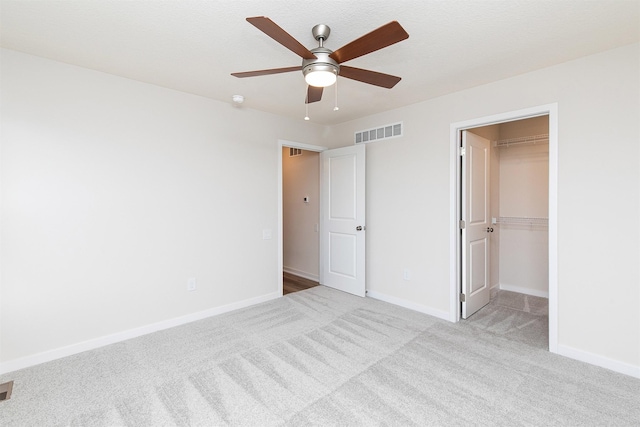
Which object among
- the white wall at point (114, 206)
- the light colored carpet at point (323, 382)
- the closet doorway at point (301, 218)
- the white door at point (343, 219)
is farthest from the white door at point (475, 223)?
the white wall at point (114, 206)

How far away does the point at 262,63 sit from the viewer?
255 centimetres

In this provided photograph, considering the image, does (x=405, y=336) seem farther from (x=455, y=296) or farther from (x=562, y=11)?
(x=562, y=11)

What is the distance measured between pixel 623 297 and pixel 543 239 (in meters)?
2.02

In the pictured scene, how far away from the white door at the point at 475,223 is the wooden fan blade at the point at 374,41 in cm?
212

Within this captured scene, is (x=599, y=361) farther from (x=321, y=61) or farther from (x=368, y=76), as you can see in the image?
(x=321, y=61)

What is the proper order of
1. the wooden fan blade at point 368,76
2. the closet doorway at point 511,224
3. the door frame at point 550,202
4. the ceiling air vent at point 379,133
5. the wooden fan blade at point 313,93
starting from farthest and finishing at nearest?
the ceiling air vent at point 379,133 → the closet doorway at point 511,224 → the door frame at point 550,202 → the wooden fan blade at point 313,93 → the wooden fan blade at point 368,76

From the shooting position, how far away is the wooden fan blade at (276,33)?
1.39 metres

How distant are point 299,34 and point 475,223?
285 cm

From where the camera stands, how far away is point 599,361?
2.44 meters

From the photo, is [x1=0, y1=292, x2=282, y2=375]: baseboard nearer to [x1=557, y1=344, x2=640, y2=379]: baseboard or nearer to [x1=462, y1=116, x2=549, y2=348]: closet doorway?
[x1=462, y1=116, x2=549, y2=348]: closet doorway

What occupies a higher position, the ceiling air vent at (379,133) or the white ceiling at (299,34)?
the white ceiling at (299,34)

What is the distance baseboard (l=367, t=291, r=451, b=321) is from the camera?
343cm

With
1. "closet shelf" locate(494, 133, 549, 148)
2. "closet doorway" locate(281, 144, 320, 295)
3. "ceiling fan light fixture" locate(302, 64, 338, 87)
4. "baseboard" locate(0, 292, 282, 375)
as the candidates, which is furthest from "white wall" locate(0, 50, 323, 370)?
"closet shelf" locate(494, 133, 549, 148)

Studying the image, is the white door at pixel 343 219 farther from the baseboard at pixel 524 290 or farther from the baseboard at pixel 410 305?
the baseboard at pixel 524 290
